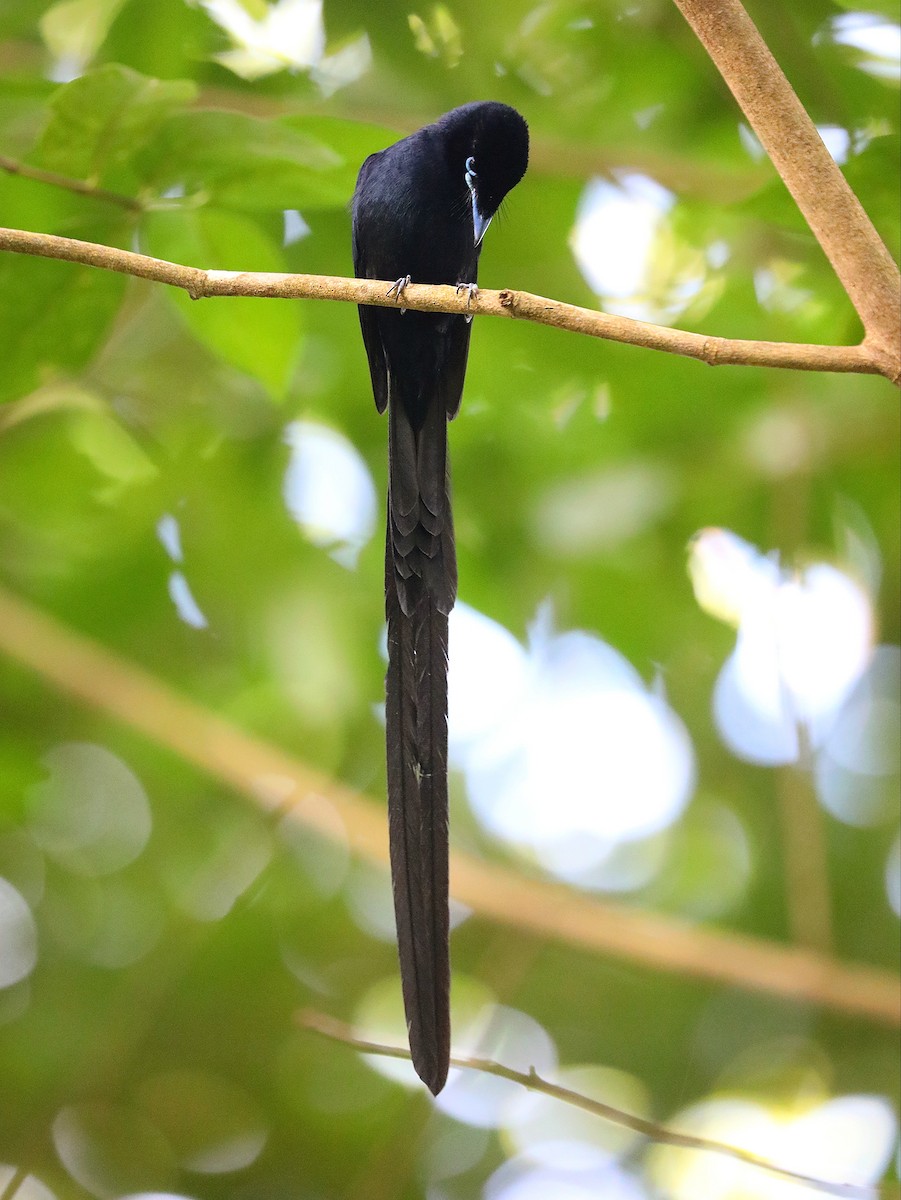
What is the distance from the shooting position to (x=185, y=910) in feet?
10.3

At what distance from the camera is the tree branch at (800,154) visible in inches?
46.2

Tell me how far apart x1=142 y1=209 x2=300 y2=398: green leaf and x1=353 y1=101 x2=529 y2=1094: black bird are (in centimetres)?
23

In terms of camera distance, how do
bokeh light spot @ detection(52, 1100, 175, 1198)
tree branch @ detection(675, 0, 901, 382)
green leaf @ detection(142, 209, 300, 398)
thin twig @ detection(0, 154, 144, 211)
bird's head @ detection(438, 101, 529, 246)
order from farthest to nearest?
bokeh light spot @ detection(52, 1100, 175, 1198), bird's head @ detection(438, 101, 529, 246), green leaf @ detection(142, 209, 300, 398), thin twig @ detection(0, 154, 144, 211), tree branch @ detection(675, 0, 901, 382)

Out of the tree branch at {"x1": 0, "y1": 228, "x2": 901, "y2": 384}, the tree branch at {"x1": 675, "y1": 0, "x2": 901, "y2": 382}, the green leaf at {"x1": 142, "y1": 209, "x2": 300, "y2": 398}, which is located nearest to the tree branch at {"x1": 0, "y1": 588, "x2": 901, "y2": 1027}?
the green leaf at {"x1": 142, "y1": 209, "x2": 300, "y2": 398}

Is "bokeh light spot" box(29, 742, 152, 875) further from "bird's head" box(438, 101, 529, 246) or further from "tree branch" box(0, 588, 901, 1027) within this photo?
"bird's head" box(438, 101, 529, 246)

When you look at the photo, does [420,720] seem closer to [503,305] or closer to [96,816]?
[503,305]

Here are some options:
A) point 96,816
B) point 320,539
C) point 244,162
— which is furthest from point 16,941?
point 244,162

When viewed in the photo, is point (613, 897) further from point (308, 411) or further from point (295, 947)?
point (308, 411)

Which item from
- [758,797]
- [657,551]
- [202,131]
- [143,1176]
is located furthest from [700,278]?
[143,1176]

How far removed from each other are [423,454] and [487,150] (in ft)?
1.77

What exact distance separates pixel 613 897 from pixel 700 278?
177 cm

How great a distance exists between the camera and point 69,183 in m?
1.58

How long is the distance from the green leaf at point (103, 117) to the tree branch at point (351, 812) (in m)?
1.21

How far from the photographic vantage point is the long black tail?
144cm
